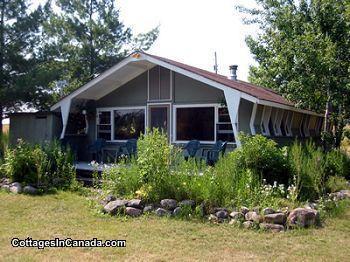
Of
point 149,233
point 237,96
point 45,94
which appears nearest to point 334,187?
point 237,96

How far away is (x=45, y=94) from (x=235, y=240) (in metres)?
15.0

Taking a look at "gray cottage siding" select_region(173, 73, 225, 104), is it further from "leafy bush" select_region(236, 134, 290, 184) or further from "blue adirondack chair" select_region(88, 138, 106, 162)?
"leafy bush" select_region(236, 134, 290, 184)

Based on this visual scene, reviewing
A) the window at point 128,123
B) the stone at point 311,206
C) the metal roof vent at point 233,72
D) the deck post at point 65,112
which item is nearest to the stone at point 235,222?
the stone at point 311,206

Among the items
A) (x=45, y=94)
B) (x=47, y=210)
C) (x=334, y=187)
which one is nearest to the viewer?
(x=47, y=210)

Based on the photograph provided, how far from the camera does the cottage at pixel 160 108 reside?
11727 millimetres

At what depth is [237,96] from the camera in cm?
1002

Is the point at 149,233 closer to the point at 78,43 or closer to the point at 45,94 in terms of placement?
the point at 45,94

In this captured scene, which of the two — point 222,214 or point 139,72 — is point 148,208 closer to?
point 222,214

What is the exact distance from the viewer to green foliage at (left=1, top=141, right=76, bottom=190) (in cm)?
916

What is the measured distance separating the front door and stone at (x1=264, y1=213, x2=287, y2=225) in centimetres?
681

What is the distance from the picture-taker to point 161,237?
5602mm

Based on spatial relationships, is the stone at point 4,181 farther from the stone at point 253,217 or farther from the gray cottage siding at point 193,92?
the stone at point 253,217

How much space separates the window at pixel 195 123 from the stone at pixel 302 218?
5901 mm

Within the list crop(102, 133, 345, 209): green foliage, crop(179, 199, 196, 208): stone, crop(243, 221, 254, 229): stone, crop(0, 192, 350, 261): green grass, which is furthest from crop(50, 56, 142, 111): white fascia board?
crop(243, 221, 254, 229): stone
